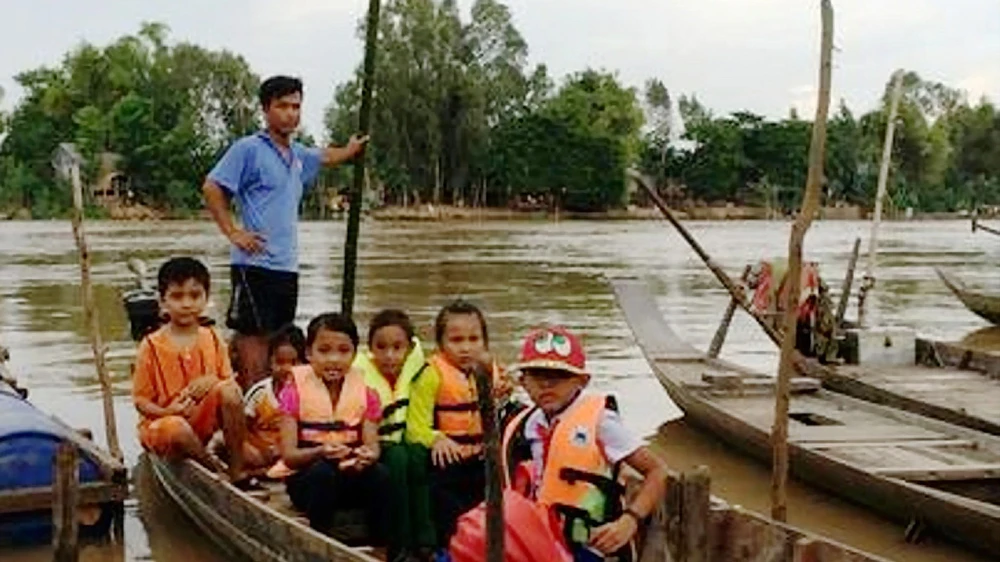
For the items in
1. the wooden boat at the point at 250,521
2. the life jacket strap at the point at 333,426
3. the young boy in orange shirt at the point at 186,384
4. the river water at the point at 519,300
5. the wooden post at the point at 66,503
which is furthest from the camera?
the river water at the point at 519,300

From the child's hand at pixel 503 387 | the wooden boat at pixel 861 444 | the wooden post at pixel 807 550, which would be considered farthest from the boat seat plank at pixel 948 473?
the wooden post at pixel 807 550

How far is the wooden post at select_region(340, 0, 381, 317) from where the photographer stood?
717cm

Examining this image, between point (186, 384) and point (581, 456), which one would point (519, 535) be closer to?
point (581, 456)

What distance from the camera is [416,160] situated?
193ft

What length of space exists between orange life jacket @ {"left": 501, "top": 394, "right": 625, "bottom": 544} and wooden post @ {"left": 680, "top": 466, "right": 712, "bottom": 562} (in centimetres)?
20

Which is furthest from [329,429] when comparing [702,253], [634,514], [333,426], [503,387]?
[702,253]

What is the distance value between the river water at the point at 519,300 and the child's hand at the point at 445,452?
1736 millimetres

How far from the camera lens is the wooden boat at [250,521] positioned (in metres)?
5.08

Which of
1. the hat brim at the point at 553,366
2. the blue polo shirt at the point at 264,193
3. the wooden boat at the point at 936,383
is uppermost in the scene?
the blue polo shirt at the point at 264,193

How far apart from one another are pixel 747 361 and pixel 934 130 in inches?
2759

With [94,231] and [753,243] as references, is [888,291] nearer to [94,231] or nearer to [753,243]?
[753,243]

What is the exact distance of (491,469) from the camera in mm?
3592

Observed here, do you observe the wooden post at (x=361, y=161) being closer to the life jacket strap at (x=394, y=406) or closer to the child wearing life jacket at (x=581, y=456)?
the life jacket strap at (x=394, y=406)

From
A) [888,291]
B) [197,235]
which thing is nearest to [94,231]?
[197,235]
